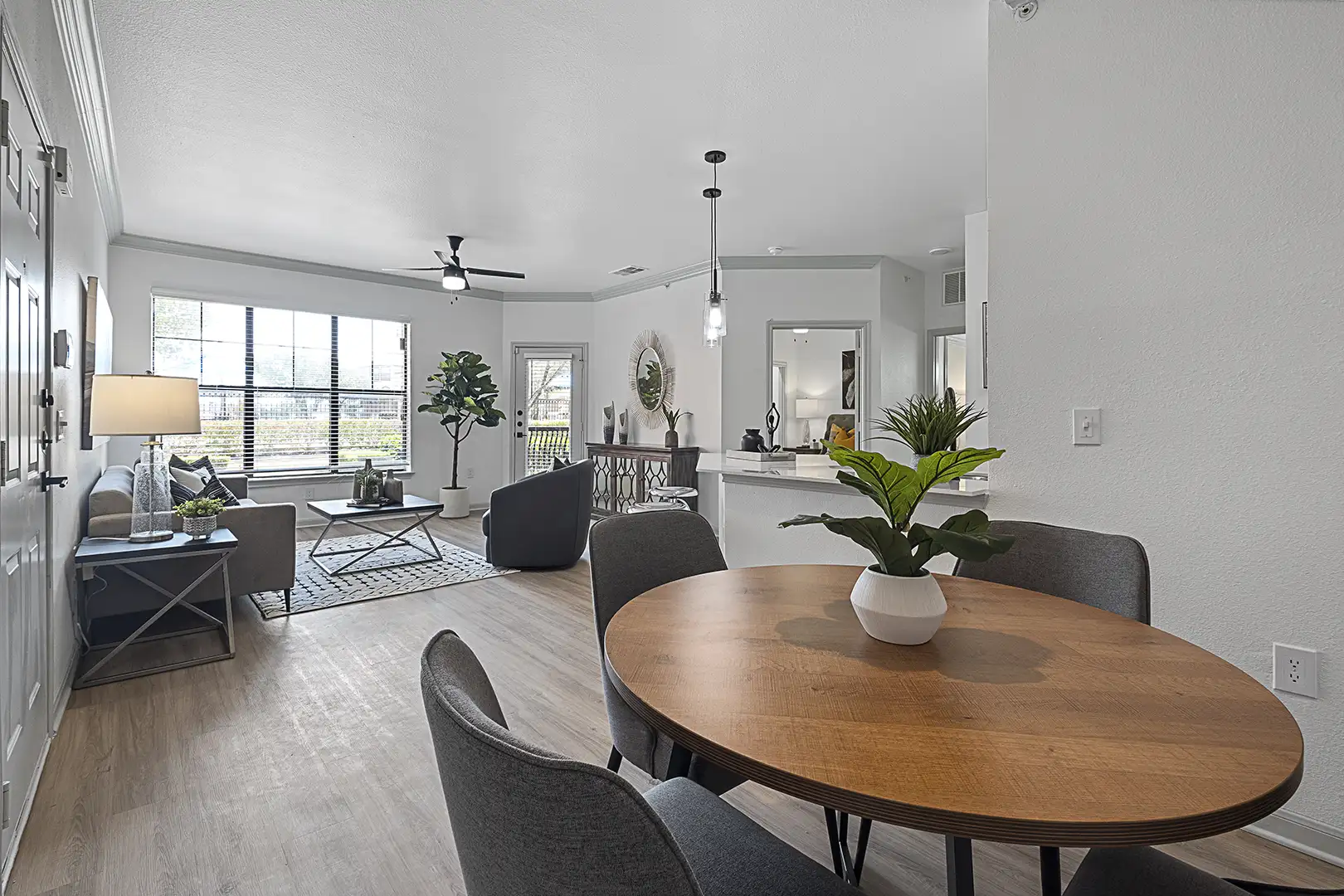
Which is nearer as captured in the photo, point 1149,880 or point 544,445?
point 1149,880

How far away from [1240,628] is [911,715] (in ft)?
5.20

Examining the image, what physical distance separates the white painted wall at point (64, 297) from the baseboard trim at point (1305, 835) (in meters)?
3.68

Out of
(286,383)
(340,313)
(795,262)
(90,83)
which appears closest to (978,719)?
(90,83)

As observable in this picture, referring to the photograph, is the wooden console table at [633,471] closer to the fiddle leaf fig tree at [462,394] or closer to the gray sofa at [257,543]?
the fiddle leaf fig tree at [462,394]

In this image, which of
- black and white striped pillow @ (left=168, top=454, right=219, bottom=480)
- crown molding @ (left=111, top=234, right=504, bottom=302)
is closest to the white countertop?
black and white striped pillow @ (left=168, top=454, right=219, bottom=480)

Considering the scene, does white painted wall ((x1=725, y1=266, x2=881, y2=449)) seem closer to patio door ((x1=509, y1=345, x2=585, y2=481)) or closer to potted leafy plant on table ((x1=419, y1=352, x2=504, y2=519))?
patio door ((x1=509, y1=345, x2=585, y2=481))

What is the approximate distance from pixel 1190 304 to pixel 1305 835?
1422 millimetres

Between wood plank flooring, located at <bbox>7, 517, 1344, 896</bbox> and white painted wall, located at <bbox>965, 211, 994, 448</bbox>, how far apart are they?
2717 mm

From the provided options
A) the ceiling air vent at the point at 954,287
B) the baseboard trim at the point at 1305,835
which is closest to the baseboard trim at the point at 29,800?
the baseboard trim at the point at 1305,835

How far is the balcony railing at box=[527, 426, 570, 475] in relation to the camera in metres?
7.93

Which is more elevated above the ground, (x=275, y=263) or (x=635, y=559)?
(x=275, y=263)

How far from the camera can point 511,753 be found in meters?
0.52

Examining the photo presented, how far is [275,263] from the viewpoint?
637 cm

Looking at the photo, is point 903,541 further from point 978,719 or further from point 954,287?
point 954,287
